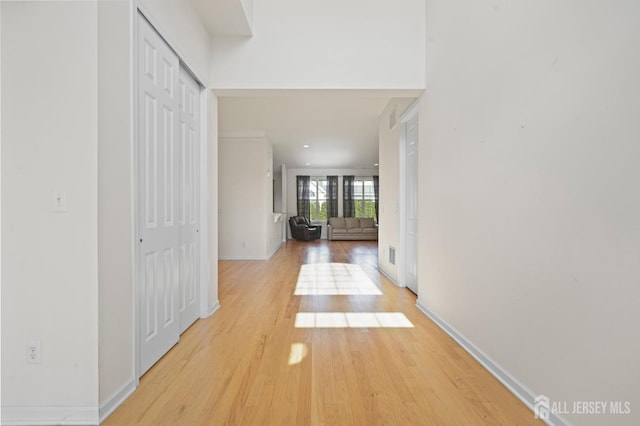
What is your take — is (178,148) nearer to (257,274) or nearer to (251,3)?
(251,3)

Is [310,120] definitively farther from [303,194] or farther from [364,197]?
[364,197]

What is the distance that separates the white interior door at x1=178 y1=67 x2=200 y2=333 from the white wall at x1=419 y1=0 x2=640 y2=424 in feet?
7.39

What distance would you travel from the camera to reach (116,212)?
6.07 ft

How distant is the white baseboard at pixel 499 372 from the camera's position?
5.47 feet

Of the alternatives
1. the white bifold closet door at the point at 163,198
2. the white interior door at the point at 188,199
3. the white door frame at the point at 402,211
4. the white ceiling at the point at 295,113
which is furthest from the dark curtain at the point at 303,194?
the white bifold closet door at the point at 163,198

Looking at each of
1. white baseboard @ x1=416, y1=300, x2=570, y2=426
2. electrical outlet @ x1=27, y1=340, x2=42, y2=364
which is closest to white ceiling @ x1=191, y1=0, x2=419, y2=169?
white baseboard @ x1=416, y1=300, x2=570, y2=426

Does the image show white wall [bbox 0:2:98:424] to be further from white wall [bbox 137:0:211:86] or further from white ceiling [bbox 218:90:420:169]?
white ceiling [bbox 218:90:420:169]

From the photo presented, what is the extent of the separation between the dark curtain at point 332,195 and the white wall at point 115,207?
35.7 feet

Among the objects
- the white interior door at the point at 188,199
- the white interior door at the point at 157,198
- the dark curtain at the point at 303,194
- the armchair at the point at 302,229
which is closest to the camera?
the white interior door at the point at 157,198

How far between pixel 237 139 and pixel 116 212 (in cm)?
578

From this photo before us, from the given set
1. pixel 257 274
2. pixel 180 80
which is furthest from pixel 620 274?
pixel 257 274

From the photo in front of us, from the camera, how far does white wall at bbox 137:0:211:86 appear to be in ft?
7.50

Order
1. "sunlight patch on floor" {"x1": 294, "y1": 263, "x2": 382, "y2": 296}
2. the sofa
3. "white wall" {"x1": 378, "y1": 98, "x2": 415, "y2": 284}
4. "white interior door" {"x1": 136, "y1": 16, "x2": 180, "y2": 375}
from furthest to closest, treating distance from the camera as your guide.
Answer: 1. the sofa
2. "white wall" {"x1": 378, "y1": 98, "x2": 415, "y2": 284}
3. "sunlight patch on floor" {"x1": 294, "y1": 263, "x2": 382, "y2": 296}
4. "white interior door" {"x1": 136, "y1": 16, "x2": 180, "y2": 375}

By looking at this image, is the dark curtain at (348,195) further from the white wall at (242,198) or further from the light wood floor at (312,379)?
the light wood floor at (312,379)
